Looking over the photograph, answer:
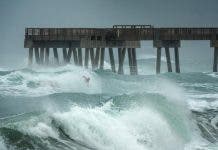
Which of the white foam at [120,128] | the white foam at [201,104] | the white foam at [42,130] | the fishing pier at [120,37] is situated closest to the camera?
the white foam at [42,130]

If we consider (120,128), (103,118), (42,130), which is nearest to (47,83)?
(103,118)

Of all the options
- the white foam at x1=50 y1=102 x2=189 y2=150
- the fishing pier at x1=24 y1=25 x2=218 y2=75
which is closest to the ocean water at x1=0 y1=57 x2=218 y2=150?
the white foam at x1=50 y1=102 x2=189 y2=150

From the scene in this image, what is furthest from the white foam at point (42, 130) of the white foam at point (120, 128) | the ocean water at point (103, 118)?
the white foam at point (120, 128)

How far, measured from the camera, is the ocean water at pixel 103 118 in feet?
54.3

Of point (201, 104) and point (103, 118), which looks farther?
point (201, 104)

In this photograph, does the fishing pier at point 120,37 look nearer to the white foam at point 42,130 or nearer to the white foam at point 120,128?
the white foam at point 120,128

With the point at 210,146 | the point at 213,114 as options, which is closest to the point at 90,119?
the point at 210,146

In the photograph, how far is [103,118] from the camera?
1875 cm

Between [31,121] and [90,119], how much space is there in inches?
85.8

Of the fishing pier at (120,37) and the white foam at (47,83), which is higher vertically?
the fishing pier at (120,37)

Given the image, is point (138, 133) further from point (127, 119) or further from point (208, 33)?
point (208, 33)

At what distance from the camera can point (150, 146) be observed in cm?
1888

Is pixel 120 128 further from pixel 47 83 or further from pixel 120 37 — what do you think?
pixel 120 37

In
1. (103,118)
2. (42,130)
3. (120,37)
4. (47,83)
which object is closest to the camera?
(42,130)
